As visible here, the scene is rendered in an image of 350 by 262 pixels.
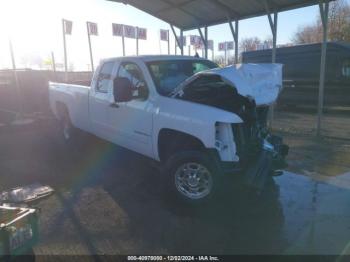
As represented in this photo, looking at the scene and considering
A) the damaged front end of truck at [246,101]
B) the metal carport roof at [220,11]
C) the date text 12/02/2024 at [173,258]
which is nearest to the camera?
the date text 12/02/2024 at [173,258]

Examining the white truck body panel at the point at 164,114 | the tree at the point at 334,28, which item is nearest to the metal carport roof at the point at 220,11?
the white truck body panel at the point at 164,114

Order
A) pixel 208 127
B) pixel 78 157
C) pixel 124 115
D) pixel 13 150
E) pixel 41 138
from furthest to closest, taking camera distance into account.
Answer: pixel 41 138, pixel 13 150, pixel 78 157, pixel 124 115, pixel 208 127

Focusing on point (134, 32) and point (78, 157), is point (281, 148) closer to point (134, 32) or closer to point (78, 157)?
point (78, 157)

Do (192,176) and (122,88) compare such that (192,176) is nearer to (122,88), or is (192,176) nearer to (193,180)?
(193,180)

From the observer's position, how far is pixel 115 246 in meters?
3.86

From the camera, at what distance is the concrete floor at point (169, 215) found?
3.87m

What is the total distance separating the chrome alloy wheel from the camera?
4.76 meters

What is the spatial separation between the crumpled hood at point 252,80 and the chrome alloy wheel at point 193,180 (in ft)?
3.73

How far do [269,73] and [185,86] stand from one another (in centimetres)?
134

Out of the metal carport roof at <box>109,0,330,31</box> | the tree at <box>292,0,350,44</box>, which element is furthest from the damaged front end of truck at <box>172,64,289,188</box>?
the tree at <box>292,0,350,44</box>

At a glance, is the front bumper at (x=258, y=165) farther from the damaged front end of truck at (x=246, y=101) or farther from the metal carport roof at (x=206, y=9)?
the metal carport roof at (x=206, y=9)

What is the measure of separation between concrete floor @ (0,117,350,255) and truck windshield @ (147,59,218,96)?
1.63m

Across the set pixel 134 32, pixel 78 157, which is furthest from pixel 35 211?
pixel 134 32

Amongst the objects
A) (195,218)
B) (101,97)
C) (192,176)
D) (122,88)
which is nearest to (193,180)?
(192,176)
